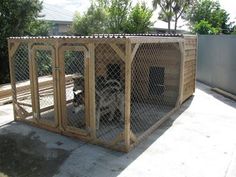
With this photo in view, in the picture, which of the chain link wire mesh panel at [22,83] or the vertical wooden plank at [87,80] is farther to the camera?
the chain link wire mesh panel at [22,83]

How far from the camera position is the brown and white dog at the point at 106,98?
5746 millimetres

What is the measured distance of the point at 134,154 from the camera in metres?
4.77

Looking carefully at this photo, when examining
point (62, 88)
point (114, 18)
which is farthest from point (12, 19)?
point (114, 18)

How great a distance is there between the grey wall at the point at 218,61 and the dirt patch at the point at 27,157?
6.48 metres

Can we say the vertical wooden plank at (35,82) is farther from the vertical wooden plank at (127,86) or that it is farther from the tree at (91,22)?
the tree at (91,22)

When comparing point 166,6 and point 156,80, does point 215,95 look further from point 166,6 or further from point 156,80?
point 166,6

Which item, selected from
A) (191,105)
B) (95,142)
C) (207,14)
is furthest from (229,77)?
(207,14)

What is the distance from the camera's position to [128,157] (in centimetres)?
466

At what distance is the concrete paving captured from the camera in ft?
13.9

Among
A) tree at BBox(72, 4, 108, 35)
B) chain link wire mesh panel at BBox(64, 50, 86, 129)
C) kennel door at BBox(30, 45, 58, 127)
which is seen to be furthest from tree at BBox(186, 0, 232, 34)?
chain link wire mesh panel at BBox(64, 50, 86, 129)

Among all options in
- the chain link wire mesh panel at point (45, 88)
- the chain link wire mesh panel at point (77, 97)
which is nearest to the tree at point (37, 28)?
the chain link wire mesh panel at point (45, 88)

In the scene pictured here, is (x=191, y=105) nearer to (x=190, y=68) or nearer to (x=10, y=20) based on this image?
(x=190, y=68)

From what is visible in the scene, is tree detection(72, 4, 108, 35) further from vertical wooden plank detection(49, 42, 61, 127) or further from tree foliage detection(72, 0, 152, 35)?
vertical wooden plank detection(49, 42, 61, 127)

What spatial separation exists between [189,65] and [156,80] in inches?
46.3
